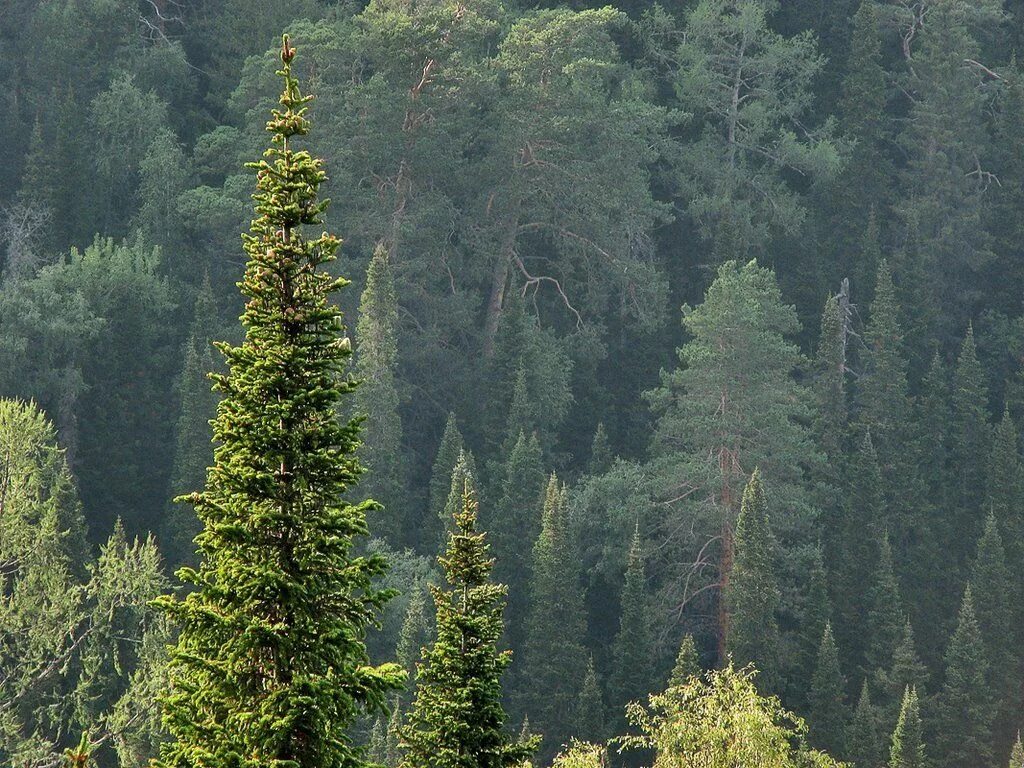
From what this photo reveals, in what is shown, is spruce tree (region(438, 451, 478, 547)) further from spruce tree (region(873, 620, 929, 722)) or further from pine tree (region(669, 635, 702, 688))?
spruce tree (region(873, 620, 929, 722))

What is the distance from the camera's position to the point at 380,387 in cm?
7900

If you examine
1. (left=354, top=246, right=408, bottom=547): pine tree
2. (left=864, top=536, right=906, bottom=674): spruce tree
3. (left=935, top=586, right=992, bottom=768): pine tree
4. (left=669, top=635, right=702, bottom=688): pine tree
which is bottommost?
(left=669, top=635, right=702, bottom=688): pine tree

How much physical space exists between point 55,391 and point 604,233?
2257 cm

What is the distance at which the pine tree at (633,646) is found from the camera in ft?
241

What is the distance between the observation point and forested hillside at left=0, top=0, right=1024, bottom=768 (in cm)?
7256

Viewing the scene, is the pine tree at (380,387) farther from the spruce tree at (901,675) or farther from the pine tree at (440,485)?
the spruce tree at (901,675)

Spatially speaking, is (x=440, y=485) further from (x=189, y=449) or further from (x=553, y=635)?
(x=553, y=635)

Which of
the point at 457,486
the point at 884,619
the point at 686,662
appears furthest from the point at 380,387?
the point at 884,619

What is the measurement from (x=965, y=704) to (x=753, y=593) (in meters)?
9.07

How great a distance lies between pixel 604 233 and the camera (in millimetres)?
88875

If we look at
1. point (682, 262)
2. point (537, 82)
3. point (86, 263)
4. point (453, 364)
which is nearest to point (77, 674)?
point (86, 263)

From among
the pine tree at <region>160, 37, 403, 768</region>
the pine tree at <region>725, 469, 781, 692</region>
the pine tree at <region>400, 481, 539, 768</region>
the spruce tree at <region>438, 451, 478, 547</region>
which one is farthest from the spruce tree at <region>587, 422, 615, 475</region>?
the pine tree at <region>160, 37, 403, 768</region>

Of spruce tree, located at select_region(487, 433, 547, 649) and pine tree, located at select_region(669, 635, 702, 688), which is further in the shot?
spruce tree, located at select_region(487, 433, 547, 649)

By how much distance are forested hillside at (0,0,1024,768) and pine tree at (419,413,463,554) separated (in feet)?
1.36
